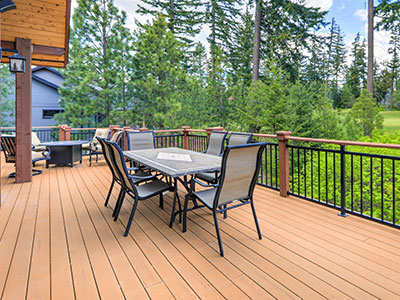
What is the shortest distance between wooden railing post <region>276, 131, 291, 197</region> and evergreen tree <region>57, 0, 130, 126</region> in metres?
9.99

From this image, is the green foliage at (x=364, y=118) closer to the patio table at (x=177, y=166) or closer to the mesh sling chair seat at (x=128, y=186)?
the patio table at (x=177, y=166)

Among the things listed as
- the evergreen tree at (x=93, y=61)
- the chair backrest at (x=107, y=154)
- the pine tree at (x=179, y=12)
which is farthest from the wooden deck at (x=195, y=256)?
the pine tree at (x=179, y=12)

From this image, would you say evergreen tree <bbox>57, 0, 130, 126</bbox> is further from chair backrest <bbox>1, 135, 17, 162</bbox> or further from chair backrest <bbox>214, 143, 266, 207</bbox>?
chair backrest <bbox>214, 143, 266, 207</bbox>

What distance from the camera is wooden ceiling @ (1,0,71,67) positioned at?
176 inches

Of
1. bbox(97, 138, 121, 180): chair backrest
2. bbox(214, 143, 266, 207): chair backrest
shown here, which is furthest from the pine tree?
bbox(214, 143, 266, 207): chair backrest

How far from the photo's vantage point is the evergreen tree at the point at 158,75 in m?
11.8

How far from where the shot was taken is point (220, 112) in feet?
47.9

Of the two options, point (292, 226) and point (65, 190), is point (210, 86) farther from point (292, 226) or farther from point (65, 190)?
point (292, 226)

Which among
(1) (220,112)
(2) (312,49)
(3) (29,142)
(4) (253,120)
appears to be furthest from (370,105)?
(3) (29,142)

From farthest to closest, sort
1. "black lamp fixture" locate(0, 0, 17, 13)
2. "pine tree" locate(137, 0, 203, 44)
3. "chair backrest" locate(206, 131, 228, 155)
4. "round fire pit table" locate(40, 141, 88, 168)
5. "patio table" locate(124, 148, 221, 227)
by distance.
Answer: "pine tree" locate(137, 0, 203, 44), "round fire pit table" locate(40, 141, 88, 168), "chair backrest" locate(206, 131, 228, 155), "black lamp fixture" locate(0, 0, 17, 13), "patio table" locate(124, 148, 221, 227)

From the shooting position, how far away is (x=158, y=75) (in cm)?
1212

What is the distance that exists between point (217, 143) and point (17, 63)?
3711 mm

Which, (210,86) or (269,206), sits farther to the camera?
(210,86)

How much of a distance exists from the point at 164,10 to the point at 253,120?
884 centimetres
